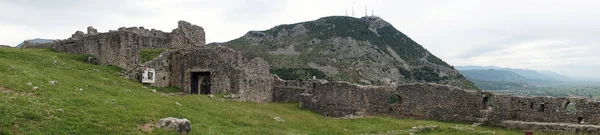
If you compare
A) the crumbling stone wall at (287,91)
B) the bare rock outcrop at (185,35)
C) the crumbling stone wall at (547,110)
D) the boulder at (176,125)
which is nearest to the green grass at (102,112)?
the boulder at (176,125)

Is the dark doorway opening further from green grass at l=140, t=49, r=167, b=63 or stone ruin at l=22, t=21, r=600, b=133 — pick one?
green grass at l=140, t=49, r=167, b=63

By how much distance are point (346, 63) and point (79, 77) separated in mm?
157770

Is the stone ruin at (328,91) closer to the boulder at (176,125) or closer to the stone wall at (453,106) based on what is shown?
the stone wall at (453,106)

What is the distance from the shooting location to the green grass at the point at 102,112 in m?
14.3

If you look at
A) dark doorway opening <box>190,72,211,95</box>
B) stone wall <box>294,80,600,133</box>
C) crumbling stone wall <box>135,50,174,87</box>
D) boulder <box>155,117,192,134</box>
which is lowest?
stone wall <box>294,80,600,133</box>

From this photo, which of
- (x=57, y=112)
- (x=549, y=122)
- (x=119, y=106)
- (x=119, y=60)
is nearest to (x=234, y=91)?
(x=119, y=60)

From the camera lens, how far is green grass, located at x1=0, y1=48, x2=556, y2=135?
14258 mm

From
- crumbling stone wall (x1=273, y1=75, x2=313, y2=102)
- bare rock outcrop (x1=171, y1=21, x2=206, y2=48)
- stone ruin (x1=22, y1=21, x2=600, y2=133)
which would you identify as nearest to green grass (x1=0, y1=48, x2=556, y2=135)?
stone ruin (x1=22, y1=21, x2=600, y2=133)

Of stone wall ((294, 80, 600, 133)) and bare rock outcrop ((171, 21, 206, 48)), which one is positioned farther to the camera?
bare rock outcrop ((171, 21, 206, 48))

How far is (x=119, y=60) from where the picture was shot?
32.9 m

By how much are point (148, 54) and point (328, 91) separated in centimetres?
1374

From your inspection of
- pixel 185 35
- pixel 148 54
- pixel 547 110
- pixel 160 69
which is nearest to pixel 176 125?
pixel 160 69

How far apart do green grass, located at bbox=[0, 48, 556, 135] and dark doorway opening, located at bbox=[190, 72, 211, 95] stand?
676cm

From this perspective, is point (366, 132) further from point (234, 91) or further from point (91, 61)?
point (91, 61)
